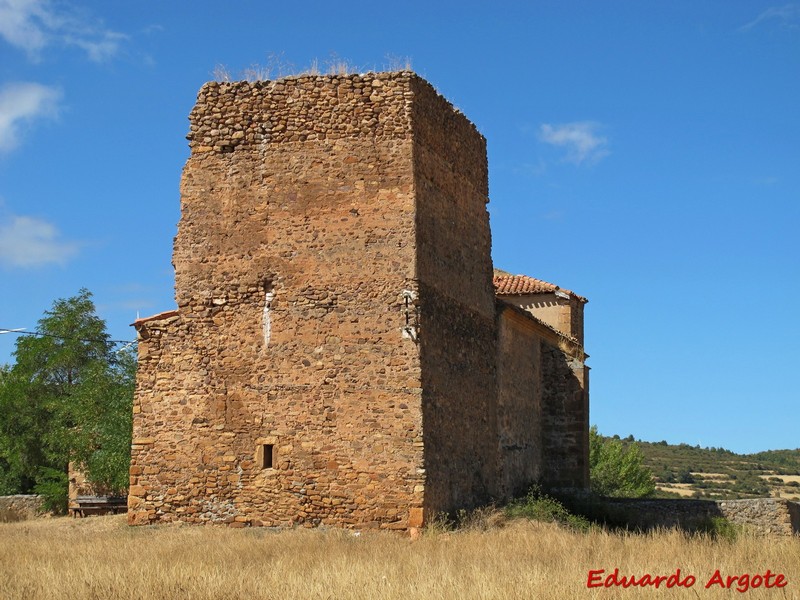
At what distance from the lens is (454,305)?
61.5ft

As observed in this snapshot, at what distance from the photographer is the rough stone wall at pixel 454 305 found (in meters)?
17.5

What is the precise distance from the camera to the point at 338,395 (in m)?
17.2

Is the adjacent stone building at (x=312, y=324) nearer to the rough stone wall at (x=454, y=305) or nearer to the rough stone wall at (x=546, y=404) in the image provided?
the rough stone wall at (x=454, y=305)

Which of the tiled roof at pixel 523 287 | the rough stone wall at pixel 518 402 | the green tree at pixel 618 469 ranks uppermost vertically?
the tiled roof at pixel 523 287

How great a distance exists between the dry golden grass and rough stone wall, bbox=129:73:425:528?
34.8 inches

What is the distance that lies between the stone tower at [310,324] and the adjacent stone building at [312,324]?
0.08ft

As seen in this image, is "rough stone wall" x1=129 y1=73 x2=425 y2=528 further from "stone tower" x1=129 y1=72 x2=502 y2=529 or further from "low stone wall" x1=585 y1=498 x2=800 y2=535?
"low stone wall" x1=585 y1=498 x2=800 y2=535

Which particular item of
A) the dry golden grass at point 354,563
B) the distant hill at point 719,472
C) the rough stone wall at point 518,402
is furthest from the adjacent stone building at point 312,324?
the distant hill at point 719,472

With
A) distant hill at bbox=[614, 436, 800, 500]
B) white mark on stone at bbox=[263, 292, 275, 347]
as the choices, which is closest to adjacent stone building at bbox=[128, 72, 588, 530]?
white mark on stone at bbox=[263, 292, 275, 347]

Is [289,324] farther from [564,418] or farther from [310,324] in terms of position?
[564,418]

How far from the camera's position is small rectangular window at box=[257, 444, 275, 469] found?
685 inches

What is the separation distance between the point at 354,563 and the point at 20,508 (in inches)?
672

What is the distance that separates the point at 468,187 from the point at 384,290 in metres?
3.43

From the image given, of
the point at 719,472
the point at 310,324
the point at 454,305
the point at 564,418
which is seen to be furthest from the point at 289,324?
the point at 719,472
